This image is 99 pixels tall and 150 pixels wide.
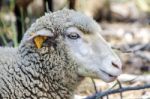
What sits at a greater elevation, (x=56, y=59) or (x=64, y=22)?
(x=64, y=22)

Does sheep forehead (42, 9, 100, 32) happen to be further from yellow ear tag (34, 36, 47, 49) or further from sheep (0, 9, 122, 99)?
yellow ear tag (34, 36, 47, 49)

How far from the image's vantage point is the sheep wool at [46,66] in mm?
4770

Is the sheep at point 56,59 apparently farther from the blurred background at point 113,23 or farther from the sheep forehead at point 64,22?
the blurred background at point 113,23

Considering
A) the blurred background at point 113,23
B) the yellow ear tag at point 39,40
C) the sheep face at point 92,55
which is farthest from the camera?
the blurred background at point 113,23

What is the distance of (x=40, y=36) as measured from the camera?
471cm

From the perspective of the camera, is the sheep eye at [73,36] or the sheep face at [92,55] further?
the sheep eye at [73,36]

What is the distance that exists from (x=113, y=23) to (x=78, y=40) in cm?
776

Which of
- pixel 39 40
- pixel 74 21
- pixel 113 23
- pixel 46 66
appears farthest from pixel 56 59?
pixel 113 23

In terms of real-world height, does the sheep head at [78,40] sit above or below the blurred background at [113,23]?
below

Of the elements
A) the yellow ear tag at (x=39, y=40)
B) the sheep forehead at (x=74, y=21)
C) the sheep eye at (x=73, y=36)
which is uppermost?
the sheep forehead at (x=74, y=21)


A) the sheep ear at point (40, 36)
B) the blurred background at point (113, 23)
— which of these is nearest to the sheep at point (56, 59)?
the sheep ear at point (40, 36)

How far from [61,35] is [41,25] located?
0.19 metres

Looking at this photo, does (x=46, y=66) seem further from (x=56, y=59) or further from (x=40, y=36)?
(x=40, y=36)

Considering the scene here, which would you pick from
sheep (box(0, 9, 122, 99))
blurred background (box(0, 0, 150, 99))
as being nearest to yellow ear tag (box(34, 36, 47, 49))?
sheep (box(0, 9, 122, 99))
